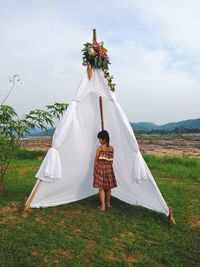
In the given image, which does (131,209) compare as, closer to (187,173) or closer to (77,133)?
(77,133)

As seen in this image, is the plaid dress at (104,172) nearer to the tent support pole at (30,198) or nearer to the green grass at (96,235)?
the green grass at (96,235)

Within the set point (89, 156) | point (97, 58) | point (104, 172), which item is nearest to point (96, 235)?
point (104, 172)

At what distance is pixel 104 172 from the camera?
5930 mm

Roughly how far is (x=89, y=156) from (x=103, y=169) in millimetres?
622

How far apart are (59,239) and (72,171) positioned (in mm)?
1959

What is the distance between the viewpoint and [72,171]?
6.29 meters

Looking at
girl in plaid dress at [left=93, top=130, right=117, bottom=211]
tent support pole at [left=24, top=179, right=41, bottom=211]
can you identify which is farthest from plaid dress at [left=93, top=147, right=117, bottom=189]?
tent support pole at [left=24, top=179, right=41, bottom=211]

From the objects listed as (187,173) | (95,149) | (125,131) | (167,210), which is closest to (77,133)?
(95,149)

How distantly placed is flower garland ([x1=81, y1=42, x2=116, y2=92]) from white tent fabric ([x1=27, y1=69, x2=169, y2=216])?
102 mm

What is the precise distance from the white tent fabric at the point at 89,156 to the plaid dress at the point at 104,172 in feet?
1.25

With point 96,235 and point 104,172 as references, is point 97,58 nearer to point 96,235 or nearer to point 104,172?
point 104,172

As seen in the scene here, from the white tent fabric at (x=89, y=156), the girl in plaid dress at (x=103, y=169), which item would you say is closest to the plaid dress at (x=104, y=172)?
the girl in plaid dress at (x=103, y=169)

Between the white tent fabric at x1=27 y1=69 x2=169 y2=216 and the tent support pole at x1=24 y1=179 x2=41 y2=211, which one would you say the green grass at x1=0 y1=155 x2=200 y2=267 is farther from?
the white tent fabric at x1=27 y1=69 x2=169 y2=216

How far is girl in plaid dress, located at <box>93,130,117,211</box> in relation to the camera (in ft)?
19.4
